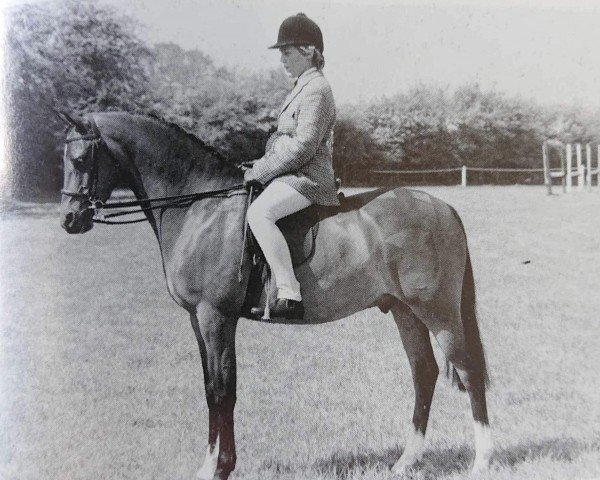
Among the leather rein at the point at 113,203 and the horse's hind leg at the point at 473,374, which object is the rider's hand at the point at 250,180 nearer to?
the leather rein at the point at 113,203

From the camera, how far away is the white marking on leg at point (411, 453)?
3.92 metres

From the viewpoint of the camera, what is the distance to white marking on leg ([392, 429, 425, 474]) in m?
3.92

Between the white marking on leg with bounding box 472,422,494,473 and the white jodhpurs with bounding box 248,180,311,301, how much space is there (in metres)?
1.32

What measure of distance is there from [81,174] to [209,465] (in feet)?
5.35

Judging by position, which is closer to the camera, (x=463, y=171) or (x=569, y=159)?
(x=463, y=171)

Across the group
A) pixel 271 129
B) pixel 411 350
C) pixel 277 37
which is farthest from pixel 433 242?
pixel 277 37

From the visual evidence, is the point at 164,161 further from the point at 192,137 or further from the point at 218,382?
the point at 218,382

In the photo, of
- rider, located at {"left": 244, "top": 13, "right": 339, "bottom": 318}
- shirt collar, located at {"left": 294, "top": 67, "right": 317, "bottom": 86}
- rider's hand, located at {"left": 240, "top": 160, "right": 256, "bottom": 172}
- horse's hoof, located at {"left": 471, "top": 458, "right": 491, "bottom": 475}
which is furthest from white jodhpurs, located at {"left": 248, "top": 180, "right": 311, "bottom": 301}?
horse's hoof, located at {"left": 471, "top": 458, "right": 491, "bottom": 475}

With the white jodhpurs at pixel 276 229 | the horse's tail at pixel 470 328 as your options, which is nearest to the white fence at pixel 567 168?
the horse's tail at pixel 470 328

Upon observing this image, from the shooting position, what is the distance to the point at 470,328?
400 cm

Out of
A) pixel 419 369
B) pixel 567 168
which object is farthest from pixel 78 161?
pixel 567 168

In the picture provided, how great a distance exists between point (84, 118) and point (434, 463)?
267 cm

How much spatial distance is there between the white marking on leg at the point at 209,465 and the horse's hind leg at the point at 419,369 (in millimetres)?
1086

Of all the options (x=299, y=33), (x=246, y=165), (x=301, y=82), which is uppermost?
(x=299, y=33)
